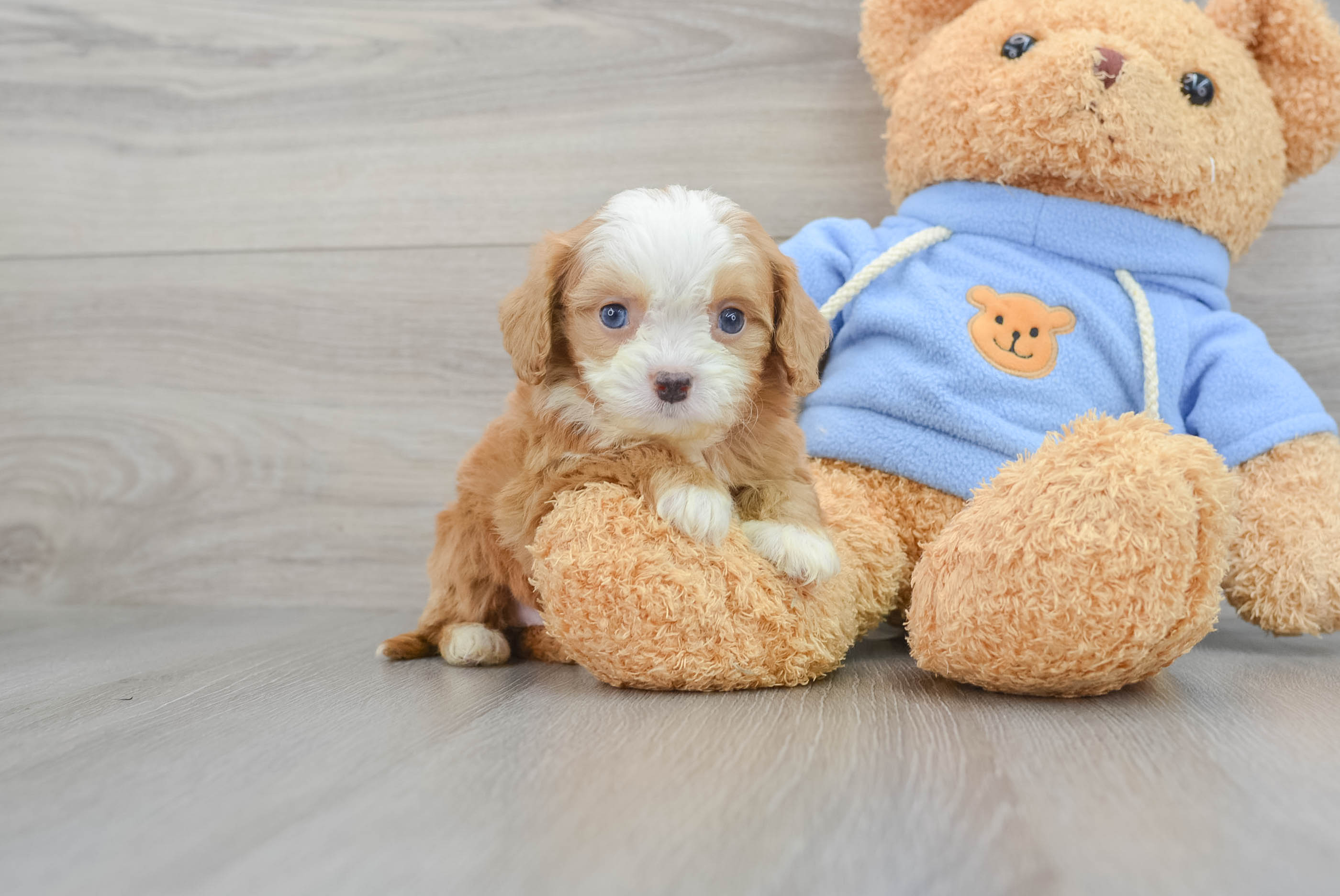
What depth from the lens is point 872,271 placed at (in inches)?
46.3

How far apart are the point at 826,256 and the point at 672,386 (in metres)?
0.46

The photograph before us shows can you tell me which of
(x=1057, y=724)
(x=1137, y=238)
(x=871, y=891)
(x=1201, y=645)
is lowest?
(x=1201, y=645)

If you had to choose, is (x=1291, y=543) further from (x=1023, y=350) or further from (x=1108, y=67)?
(x=1108, y=67)

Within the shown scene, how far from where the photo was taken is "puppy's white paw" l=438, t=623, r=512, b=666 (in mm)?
1101

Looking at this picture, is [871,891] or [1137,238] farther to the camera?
[1137,238]

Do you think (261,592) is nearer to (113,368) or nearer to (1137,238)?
(113,368)

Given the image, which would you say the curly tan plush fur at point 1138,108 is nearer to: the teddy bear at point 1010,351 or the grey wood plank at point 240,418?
the teddy bear at point 1010,351

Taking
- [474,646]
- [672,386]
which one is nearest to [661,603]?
[672,386]

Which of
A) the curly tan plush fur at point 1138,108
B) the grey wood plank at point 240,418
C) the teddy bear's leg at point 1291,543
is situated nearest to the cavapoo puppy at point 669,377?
the curly tan plush fur at point 1138,108

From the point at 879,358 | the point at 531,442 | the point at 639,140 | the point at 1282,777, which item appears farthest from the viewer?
the point at 639,140

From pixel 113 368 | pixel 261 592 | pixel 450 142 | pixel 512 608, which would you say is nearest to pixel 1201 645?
pixel 512 608

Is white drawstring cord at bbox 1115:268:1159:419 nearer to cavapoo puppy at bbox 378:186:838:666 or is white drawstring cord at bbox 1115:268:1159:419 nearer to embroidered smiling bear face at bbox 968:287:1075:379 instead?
embroidered smiling bear face at bbox 968:287:1075:379

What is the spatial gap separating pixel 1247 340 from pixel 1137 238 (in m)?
0.18

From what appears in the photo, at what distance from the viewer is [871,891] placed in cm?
52
